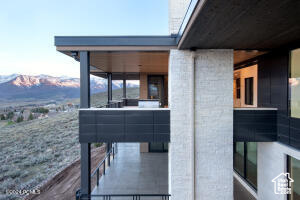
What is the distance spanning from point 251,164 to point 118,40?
24.3 feet

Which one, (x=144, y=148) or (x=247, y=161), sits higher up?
(x=247, y=161)

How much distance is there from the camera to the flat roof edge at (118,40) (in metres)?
4.71

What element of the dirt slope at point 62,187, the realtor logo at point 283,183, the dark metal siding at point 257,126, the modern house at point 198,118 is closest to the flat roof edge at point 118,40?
the modern house at point 198,118

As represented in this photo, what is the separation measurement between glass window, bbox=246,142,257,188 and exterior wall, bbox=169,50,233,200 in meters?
2.61

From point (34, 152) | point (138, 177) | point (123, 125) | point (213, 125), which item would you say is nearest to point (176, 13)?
point (213, 125)

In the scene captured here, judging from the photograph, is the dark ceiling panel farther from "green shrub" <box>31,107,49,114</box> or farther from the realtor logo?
"green shrub" <box>31,107,49,114</box>

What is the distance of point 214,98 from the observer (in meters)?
4.77

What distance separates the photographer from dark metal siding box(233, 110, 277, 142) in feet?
16.5

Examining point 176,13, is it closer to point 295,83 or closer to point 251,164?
point 295,83

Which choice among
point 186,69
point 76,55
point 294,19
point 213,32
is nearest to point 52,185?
point 76,55

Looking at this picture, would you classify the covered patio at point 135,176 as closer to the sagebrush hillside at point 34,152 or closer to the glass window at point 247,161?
the glass window at point 247,161

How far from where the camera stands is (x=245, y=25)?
3.07 m

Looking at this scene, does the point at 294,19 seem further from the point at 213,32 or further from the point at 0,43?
the point at 0,43

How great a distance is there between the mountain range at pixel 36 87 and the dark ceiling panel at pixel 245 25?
3575 cm
